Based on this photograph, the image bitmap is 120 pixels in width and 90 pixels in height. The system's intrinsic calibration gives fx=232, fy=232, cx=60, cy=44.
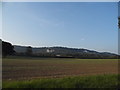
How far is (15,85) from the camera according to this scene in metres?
11.0

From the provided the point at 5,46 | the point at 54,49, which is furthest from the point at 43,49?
the point at 5,46

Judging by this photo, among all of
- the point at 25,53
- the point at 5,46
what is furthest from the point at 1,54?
the point at 25,53

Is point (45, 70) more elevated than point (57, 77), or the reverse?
point (57, 77)

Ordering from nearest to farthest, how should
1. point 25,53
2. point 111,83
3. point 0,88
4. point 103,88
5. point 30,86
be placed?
point 0,88 < point 30,86 < point 103,88 < point 111,83 < point 25,53

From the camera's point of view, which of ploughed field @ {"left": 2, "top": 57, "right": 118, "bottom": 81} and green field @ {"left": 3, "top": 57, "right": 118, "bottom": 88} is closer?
green field @ {"left": 3, "top": 57, "right": 118, "bottom": 88}

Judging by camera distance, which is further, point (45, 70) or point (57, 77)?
point (45, 70)

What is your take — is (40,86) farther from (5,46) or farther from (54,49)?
(54,49)

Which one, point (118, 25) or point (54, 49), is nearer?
point (118, 25)

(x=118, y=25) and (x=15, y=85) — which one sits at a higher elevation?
(x=118, y=25)

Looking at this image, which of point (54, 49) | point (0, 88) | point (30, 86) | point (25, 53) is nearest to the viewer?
point (0, 88)

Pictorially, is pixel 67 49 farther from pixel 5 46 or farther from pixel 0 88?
pixel 0 88

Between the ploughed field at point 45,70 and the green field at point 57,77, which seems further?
the ploughed field at point 45,70

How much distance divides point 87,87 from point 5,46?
54133mm

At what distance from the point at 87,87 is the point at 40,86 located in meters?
2.46
